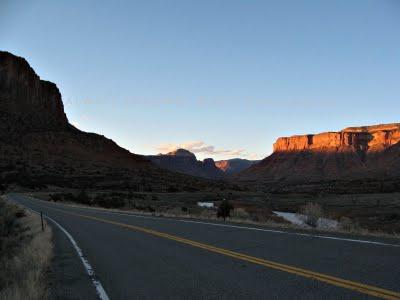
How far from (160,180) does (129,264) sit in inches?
3617

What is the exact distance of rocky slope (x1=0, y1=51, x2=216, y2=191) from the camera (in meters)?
87.5

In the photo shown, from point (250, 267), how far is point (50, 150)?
104364 mm

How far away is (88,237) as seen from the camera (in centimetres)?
1672

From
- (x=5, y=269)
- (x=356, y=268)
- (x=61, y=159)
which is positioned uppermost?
(x=61, y=159)

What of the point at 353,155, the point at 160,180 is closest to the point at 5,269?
the point at 160,180

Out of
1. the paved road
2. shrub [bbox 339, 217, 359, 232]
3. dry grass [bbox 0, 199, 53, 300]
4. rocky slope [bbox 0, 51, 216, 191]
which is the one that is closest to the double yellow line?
the paved road

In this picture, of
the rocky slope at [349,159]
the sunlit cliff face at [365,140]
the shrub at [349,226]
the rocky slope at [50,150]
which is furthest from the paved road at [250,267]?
the sunlit cliff face at [365,140]

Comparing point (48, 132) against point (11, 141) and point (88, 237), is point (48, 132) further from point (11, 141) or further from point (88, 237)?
point (88, 237)

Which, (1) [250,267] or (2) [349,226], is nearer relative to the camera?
(1) [250,267]

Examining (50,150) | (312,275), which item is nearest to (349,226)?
(312,275)

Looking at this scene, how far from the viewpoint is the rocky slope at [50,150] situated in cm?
8750

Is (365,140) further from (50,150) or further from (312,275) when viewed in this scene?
(312,275)

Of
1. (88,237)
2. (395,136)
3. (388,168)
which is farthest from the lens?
(395,136)

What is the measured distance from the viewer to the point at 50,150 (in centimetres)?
10612
